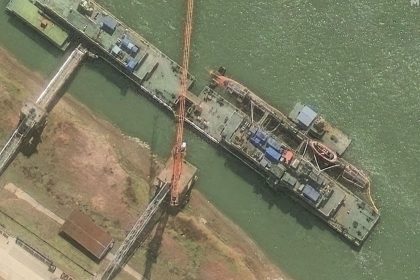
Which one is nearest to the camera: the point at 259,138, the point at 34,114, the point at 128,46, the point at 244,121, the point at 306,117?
the point at 34,114

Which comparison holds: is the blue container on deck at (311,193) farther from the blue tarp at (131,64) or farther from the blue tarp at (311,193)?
the blue tarp at (131,64)

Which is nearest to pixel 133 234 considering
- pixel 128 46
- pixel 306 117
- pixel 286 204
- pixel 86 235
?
pixel 86 235

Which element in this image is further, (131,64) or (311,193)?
(131,64)

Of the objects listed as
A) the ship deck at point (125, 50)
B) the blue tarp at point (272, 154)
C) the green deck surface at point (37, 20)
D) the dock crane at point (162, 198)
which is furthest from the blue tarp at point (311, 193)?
the green deck surface at point (37, 20)

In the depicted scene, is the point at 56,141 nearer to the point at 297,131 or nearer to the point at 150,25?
the point at 150,25

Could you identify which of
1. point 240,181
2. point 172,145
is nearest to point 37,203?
point 172,145

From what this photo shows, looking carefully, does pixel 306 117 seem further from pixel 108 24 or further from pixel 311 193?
pixel 108 24
